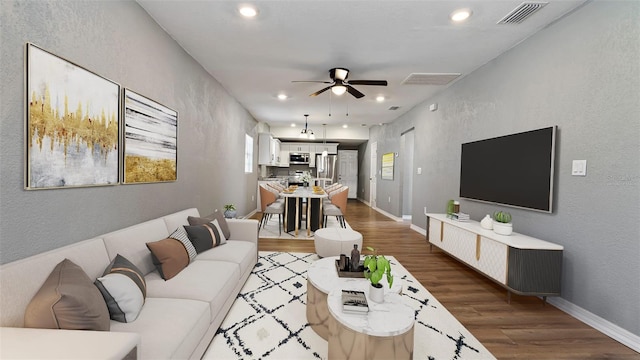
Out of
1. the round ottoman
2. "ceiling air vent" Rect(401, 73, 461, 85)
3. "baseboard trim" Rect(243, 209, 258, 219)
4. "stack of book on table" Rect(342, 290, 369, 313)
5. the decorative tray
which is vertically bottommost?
"baseboard trim" Rect(243, 209, 258, 219)

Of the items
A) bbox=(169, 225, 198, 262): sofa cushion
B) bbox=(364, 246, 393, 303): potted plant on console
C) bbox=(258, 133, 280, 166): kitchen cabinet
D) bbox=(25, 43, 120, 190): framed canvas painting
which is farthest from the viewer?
bbox=(258, 133, 280, 166): kitchen cabinet

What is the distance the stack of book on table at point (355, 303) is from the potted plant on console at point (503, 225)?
2.06 m

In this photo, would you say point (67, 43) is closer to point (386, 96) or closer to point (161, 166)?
point (161, 166)

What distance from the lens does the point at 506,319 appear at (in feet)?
7.62

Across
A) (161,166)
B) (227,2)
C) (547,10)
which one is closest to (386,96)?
(547,10)

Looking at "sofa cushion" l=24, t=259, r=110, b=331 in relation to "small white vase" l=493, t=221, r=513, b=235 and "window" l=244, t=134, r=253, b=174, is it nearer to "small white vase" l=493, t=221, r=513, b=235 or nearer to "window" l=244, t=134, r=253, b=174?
"small white vase" l=493, t=221, r=513, b=235

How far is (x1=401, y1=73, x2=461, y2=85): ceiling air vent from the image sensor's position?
402 centimetres

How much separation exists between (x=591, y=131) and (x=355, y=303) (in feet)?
8.47

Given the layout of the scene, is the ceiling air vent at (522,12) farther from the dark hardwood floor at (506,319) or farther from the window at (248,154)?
the window at (248,154)

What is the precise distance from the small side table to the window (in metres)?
5.45

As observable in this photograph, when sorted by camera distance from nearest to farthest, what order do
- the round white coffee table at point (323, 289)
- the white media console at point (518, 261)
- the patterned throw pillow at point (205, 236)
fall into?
the round white coffee table at point (323, 289)
the white media console at point (518, 261)
the patterned throw pillow at point (205, 236)

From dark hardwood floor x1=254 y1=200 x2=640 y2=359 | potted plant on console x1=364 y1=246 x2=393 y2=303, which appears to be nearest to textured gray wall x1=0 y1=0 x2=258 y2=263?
potted plant on console x1=364 y1=246 x2=393 y2=303

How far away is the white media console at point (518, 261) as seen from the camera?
8.04ft

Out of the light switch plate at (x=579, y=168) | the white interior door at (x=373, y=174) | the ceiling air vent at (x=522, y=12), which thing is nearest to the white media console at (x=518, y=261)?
the light switch plate at (x=579, y=168)
